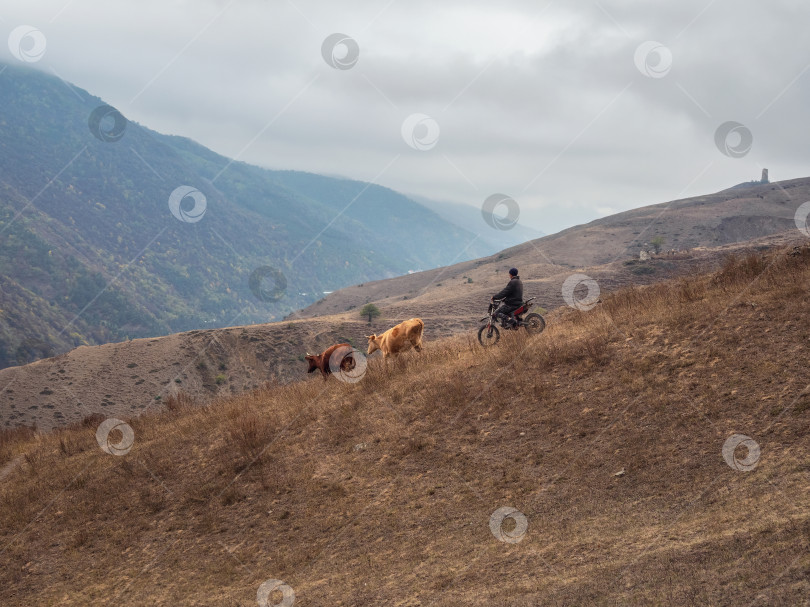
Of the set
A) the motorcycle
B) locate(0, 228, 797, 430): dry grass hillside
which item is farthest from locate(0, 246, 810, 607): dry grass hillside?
locate(0, 228, 797, 430): dry grass hillside

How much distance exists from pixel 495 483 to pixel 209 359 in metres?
37.3

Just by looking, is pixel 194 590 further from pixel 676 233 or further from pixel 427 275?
pixel 427 275

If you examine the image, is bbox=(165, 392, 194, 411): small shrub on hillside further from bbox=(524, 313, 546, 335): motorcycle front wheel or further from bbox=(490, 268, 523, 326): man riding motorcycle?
bbox=(524, 313, 546, 335): motorcycle front wheel

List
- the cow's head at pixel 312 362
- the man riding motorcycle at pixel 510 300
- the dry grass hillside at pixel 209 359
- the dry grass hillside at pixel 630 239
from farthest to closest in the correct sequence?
the dry grass hillside at pixel 630 239 < the dry grass hillside at pixel 209 359 < the cow's head at pixel 312 362 < the man riding motorcycle at pixel 510 300

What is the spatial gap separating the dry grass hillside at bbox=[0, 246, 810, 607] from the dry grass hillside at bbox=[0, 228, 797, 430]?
19.8 meters

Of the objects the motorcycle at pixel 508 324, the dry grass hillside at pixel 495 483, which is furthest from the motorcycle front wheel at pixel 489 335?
the dry grass hillside at pixel 495 483

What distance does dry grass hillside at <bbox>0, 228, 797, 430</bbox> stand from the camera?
120 feet

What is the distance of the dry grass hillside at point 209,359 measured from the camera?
3656 cm

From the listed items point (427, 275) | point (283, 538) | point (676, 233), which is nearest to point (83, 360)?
point (283, 538)

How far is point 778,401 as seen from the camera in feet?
28.6

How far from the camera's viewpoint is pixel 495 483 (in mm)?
9250

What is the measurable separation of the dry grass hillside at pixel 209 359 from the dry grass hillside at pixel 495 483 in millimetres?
19840

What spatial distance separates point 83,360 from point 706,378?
4146cm

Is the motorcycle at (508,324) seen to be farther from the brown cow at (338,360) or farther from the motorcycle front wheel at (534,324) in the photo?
the brown cow at (338,360)
